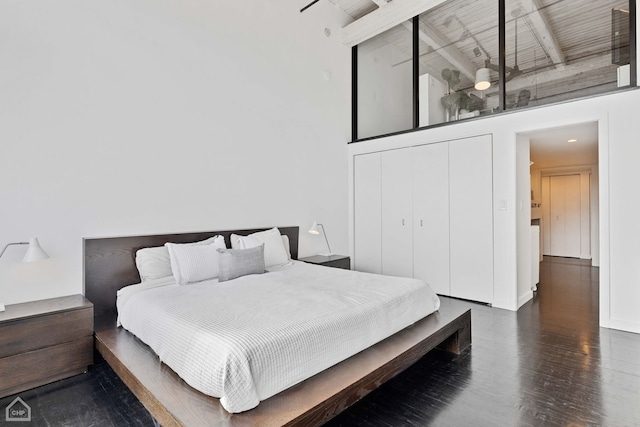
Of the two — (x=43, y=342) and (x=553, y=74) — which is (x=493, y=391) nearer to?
(x=43, y=342)

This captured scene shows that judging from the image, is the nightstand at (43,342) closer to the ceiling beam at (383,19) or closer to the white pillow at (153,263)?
the white pillow at (153,263)

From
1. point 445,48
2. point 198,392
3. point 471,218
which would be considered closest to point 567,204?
point 471,218

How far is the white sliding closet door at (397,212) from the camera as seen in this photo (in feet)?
15.5

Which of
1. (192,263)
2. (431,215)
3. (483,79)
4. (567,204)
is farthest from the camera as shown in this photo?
(567,204)

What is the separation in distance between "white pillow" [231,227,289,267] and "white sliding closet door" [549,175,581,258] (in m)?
7.03

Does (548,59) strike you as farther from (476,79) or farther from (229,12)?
(229,12)

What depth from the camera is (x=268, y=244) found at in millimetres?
3672

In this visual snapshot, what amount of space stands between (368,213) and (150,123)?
10.6ft

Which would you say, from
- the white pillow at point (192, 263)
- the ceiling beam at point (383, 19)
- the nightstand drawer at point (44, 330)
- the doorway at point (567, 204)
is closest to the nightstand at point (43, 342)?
the nightstand drawer at point (44, 330)

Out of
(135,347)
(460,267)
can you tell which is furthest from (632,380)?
(135,347)

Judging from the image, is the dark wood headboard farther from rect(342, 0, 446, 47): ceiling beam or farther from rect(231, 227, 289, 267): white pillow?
rect(342, 0, 446, 47): ceiling beam

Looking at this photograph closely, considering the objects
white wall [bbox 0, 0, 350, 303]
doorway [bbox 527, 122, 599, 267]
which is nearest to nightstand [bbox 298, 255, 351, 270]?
white wall [bbox 0, 0, 350, 303]

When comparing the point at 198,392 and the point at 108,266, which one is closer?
the point at 198,392

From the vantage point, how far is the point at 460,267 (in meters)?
4.24
